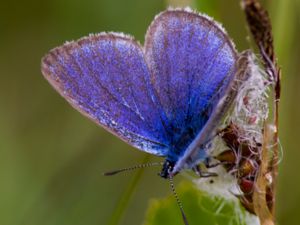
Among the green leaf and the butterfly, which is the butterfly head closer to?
the butterfly

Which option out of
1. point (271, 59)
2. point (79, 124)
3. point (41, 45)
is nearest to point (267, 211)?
point (271, 59)

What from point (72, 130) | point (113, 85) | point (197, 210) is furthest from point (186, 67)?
point (72, 130)

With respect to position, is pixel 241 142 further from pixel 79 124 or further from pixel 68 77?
pixel 79 124

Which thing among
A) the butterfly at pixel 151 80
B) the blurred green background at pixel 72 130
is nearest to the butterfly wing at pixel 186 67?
the butterfly at pixel 151 80

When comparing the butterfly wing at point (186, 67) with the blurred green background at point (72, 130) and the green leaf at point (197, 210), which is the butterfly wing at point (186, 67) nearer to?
the green leaf at point (197, 210)

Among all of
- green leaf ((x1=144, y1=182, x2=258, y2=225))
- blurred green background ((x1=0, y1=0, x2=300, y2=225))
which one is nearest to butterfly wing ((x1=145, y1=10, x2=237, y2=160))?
green leaf ((x1=144, y1=182, x2=258, y2=225))

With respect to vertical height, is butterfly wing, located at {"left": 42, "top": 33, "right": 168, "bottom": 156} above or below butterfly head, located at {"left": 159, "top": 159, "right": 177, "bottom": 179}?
above
